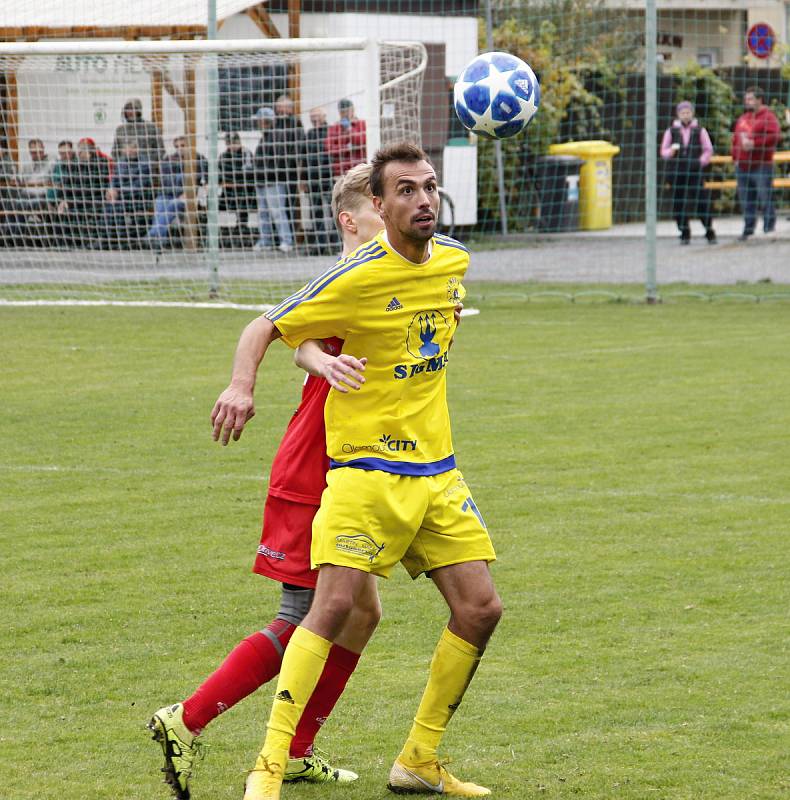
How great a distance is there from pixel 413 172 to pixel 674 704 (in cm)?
196

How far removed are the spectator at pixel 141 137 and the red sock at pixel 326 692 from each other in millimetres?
14121

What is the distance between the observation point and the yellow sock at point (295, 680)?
13.2 ft

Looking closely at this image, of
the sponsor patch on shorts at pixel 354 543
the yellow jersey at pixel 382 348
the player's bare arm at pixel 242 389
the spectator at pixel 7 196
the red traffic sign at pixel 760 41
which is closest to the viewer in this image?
the player's bare arm at pixel 242 389

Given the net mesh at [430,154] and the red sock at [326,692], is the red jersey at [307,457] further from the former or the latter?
the net mesh at [430,154]

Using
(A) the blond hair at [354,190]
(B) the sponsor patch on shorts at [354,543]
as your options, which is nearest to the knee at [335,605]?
(B) the sponsor patch on shorts at [354,543]

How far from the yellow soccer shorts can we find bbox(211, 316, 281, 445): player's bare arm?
1.15ft

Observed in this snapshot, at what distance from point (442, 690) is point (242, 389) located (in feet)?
3.50

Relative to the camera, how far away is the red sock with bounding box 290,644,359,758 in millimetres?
4422

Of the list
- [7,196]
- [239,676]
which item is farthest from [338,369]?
[7,196]

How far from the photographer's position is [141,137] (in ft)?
60.4

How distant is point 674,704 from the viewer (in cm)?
→ 488

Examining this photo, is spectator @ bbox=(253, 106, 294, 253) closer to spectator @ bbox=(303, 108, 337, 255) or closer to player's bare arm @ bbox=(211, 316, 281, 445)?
spectator @ bbox=(303, 108, 337, 255)

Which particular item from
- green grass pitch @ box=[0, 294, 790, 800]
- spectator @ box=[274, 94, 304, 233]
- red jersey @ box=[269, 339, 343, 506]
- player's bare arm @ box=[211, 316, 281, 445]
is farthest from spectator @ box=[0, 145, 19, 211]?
player's bare arm @ box=[211, 316, 281, 445]

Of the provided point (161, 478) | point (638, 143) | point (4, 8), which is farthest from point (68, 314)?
point (638, 143)
